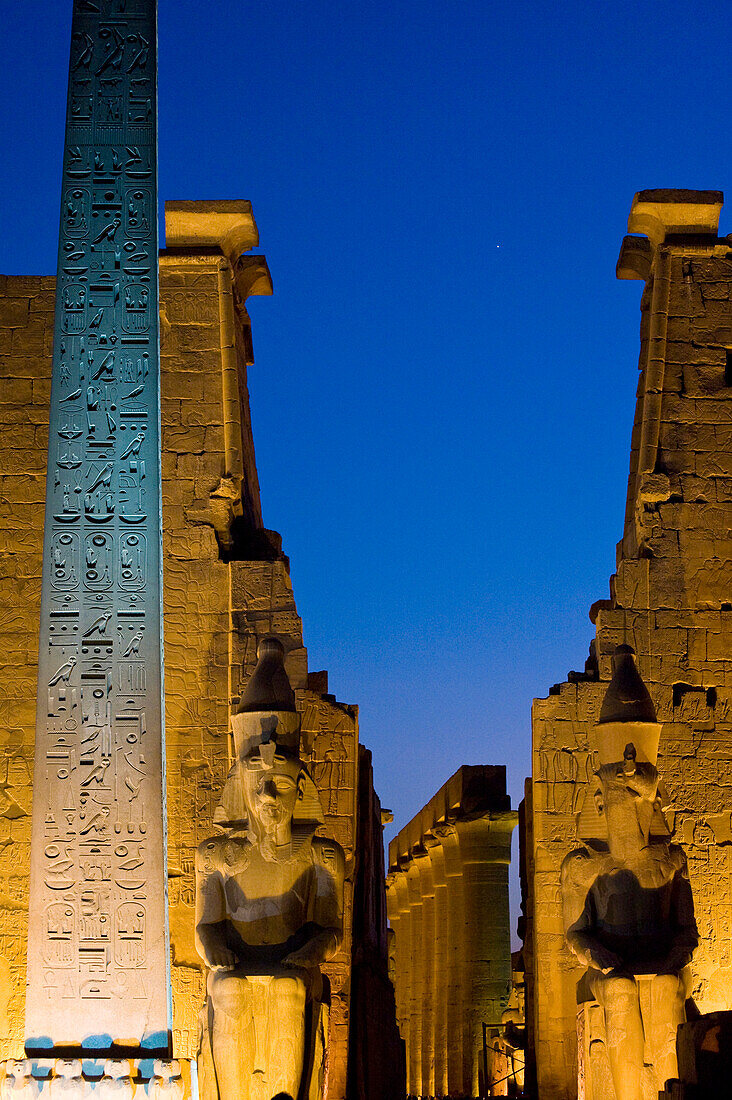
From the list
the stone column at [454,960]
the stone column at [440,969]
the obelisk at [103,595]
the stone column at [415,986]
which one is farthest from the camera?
the stone column at [415,986]

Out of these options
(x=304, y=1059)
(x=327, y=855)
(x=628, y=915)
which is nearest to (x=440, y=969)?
(x=628, y=915)

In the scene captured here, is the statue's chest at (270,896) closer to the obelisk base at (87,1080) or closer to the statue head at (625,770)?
the obelisk base at (87,1080)

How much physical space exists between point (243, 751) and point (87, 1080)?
6.57 ft

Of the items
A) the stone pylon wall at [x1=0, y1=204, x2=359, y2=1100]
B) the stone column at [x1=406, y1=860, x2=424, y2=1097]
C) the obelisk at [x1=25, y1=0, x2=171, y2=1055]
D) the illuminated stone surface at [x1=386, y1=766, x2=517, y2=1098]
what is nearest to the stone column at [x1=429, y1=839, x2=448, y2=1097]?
the illuminated stone surface at [x1=386, y1=766, x2=517, y2=1098]

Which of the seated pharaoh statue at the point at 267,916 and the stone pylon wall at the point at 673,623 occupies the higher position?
the stone pylon wall at the point at 673,623

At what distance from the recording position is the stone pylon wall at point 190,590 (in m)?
10.0

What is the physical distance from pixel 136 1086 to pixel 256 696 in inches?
88.5

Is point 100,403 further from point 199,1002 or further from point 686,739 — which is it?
point 686,739

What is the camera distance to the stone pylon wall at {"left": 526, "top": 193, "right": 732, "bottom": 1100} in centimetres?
1005

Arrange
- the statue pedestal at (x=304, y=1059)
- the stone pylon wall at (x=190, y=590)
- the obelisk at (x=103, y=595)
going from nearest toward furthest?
the obelisk at (x=103, y=595), the statue pedestal at (x=304, y=1059), the stone pylon wall at (x=190, y=590)

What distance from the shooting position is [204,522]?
10.7 metres

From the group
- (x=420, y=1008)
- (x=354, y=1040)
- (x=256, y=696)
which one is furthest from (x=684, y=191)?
(x=420, y=1008)

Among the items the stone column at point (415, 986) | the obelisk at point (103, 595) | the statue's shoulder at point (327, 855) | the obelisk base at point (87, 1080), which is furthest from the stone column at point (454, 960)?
the obelisk base at point (87, 1080)

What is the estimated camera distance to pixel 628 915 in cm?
801
